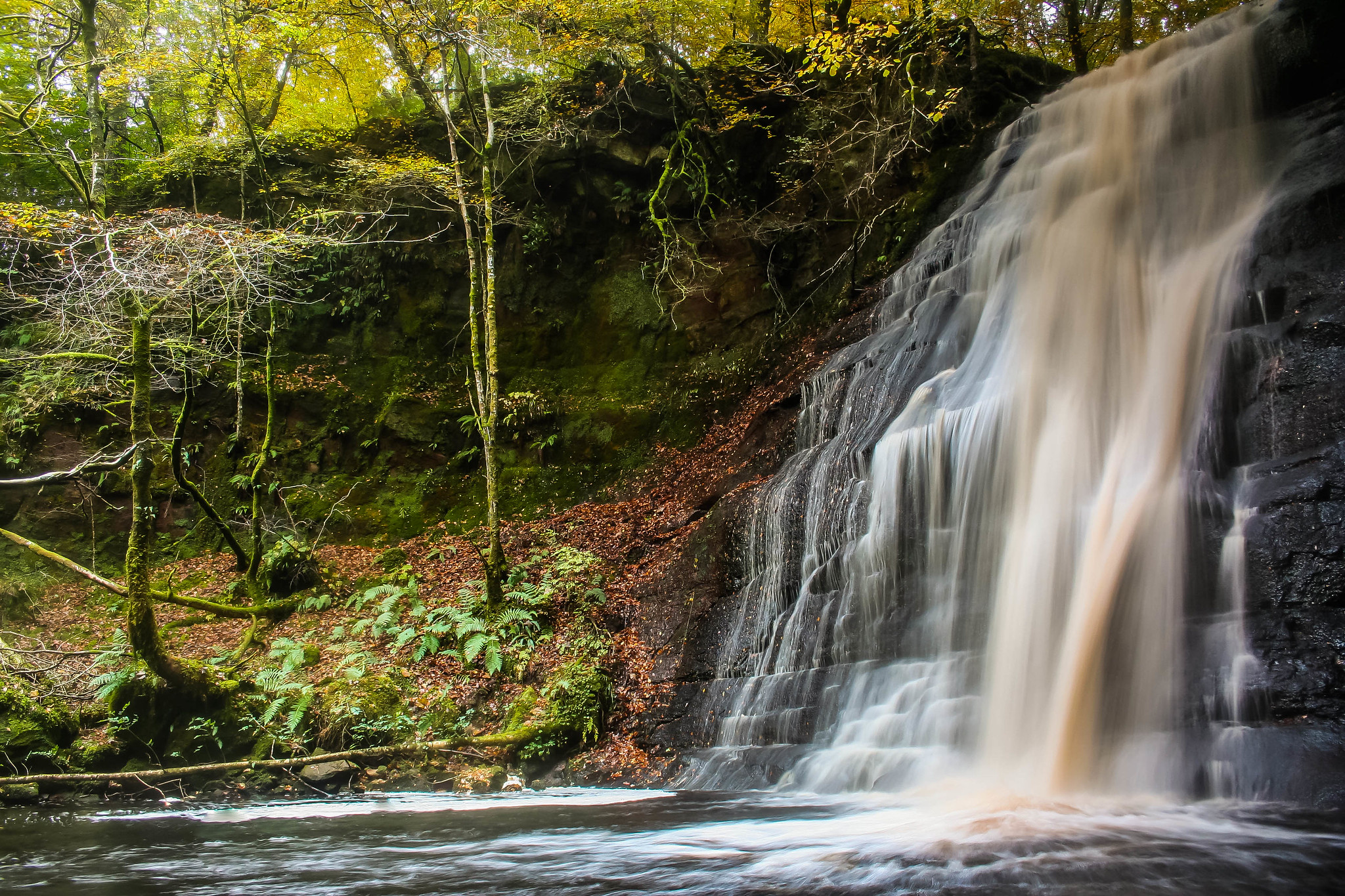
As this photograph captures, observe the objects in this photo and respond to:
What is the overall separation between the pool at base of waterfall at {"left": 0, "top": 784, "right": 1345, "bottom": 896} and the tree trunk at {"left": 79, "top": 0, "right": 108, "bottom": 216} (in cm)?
663

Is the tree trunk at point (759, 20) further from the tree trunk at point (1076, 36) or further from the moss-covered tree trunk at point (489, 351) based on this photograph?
the moss-covered tree trunk at point (489, 351)

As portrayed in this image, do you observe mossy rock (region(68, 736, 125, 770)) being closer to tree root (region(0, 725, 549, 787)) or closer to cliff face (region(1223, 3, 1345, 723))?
tree root (region(0, 725, 549, 787))

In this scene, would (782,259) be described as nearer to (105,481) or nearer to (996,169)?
(996,169)

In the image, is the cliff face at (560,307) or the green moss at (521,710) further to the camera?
the cliff face at (560,307)

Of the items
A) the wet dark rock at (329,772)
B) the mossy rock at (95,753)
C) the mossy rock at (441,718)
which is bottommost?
the wet dark rock at (329,772)

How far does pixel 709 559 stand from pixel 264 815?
5506 millimetres

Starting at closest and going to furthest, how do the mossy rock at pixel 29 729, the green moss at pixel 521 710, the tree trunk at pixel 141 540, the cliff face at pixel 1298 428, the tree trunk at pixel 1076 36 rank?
1. the cliff face at pixel 1298 428
2. the mossy rock at pixel 29 729
3. the tree trunk at pixel 141 540
4. the green moss at pixel 521 710
5. the tree trunk at pixel 1076 36

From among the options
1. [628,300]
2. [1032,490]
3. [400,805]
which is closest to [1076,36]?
[628,300]

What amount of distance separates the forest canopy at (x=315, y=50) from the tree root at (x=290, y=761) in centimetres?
605

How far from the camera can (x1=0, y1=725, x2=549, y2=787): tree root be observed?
711 centimetres

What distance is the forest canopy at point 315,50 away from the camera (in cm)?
1032

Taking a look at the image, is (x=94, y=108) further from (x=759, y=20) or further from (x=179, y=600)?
(x=759, y=20)

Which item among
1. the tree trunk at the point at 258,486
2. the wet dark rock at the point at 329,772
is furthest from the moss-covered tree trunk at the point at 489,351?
the tree trunk at the point at 258,486

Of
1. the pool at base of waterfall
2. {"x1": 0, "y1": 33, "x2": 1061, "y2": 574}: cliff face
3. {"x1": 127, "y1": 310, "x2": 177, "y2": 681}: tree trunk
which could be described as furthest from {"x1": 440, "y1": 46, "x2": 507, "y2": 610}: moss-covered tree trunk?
the pool at base of waterfall
